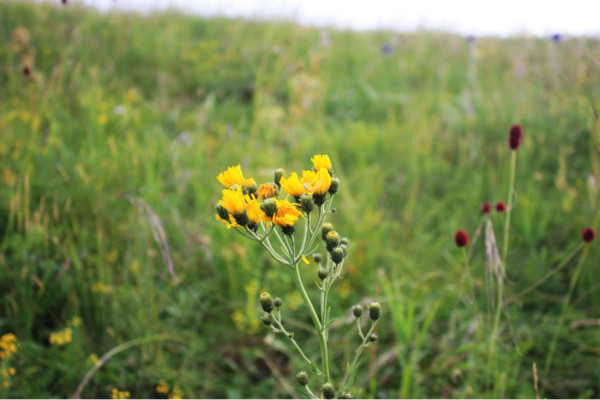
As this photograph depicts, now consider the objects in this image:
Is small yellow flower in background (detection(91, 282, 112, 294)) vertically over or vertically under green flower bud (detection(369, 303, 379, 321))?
under

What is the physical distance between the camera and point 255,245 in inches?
90.7

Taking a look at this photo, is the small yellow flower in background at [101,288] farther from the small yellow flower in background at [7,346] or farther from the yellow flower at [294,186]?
the yellow flower at [294,186]

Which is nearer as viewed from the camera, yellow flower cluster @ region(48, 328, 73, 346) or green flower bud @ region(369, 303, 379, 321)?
green flower bud @ region(369, 303, 379, 321)

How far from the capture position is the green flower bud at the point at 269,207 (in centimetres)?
87

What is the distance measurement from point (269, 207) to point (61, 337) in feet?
3.81

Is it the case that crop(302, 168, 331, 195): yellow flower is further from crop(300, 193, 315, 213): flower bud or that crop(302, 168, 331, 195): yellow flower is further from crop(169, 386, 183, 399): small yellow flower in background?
crop(169, 386, 183, 399): small yellow flower in background

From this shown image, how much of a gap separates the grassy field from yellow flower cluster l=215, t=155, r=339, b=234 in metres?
0.63

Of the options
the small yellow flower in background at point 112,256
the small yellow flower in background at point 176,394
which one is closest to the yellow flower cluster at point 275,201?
the small yellow flower in background at point 176,394

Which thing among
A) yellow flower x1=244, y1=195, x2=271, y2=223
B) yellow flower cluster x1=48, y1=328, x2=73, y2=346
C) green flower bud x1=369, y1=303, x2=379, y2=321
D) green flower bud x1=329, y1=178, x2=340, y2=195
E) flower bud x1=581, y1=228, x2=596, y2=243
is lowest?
→ yellow flower cluster x1=48, y1=328, x2=73, y2=346

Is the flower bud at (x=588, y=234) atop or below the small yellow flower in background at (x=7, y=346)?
atop

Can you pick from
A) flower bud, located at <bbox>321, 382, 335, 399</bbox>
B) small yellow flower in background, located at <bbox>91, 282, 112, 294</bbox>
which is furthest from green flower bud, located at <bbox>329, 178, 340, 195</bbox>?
small yellow flower in background, located at <bbox>91, 282, 112, 294</bbox>

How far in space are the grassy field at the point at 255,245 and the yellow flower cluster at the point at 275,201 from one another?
627 millimetres

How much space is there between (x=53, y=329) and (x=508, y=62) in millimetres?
5604

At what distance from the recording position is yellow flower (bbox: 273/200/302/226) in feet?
2.85
